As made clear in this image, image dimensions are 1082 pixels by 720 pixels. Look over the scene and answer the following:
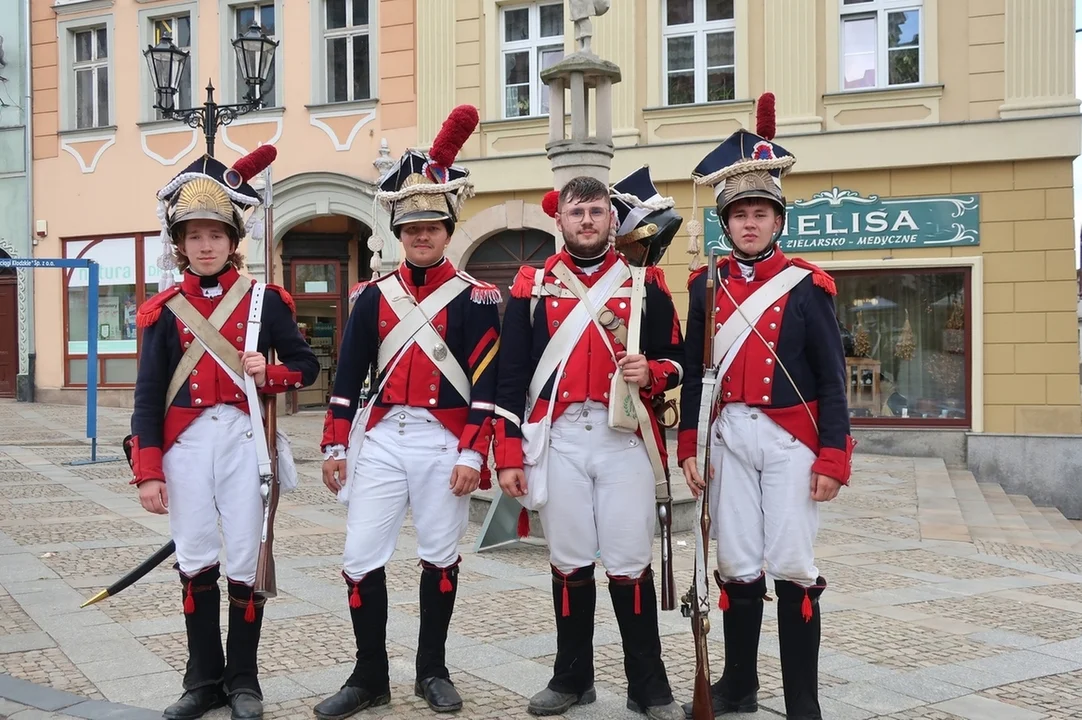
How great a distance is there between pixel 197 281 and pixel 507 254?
12.3m

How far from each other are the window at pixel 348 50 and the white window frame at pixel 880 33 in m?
7.22

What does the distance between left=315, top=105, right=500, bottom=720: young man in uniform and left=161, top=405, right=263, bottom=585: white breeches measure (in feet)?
1.10

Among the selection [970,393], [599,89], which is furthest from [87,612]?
[970,393]

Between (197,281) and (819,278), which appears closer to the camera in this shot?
(819,278)

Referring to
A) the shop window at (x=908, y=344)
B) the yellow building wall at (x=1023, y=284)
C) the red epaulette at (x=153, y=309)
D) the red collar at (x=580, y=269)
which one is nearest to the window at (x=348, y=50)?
the shop window at (x=908, y=344)

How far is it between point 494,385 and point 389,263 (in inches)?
516

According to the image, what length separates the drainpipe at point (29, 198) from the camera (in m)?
20.1

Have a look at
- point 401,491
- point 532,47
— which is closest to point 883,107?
point 532,47

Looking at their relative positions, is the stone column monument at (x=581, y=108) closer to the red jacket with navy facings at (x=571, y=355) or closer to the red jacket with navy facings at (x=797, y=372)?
the red jacket with navy facings at (x=571, y=355)

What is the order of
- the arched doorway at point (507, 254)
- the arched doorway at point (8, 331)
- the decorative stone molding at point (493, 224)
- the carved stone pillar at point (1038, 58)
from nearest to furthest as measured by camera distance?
the carved stone pillar at point (1038, 58) → the decorative stone molding at point (493, 224) → the arched doorway at point (507, 254) → the arched doorway at point (8, 331)

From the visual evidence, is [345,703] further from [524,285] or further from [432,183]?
[432,183]

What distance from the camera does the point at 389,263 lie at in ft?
56.2

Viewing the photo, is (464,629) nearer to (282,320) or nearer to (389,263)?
(282,320)

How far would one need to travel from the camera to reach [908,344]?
14.7 m
